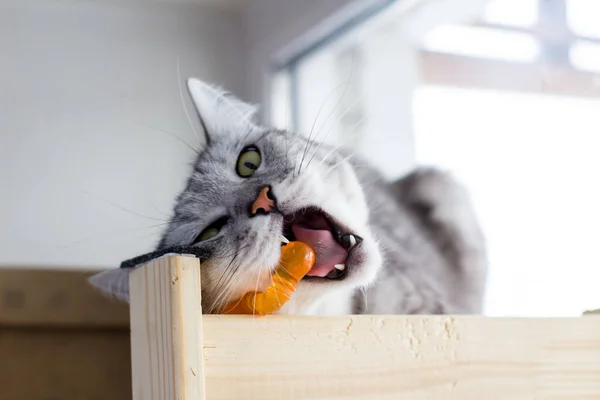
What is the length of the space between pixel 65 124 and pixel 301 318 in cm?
130

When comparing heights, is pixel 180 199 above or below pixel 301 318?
above

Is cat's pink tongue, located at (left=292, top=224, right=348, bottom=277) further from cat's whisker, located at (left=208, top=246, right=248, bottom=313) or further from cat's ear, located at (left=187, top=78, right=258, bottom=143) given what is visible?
cat's ear, located at (left=187, top=78, right=258, bottom=143)

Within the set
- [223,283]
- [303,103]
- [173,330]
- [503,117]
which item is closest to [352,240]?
[223,283]

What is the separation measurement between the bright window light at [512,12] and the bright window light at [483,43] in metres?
0.02

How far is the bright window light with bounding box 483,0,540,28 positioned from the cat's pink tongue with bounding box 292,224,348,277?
83cm

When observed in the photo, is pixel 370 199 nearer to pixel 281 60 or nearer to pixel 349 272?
pixel 349 272

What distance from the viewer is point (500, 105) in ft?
4.89

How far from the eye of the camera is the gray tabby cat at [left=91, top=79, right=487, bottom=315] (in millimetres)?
741

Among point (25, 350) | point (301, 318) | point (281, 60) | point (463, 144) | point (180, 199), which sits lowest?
point (25, 350)

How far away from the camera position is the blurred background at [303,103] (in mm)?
1362

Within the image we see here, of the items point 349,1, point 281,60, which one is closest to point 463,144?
point 349,1

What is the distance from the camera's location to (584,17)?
1230mm

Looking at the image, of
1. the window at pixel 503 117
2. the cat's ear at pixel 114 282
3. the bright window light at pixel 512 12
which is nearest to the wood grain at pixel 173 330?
the cat's ear at pixel 114 282

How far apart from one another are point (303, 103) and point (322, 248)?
45.0 inches
